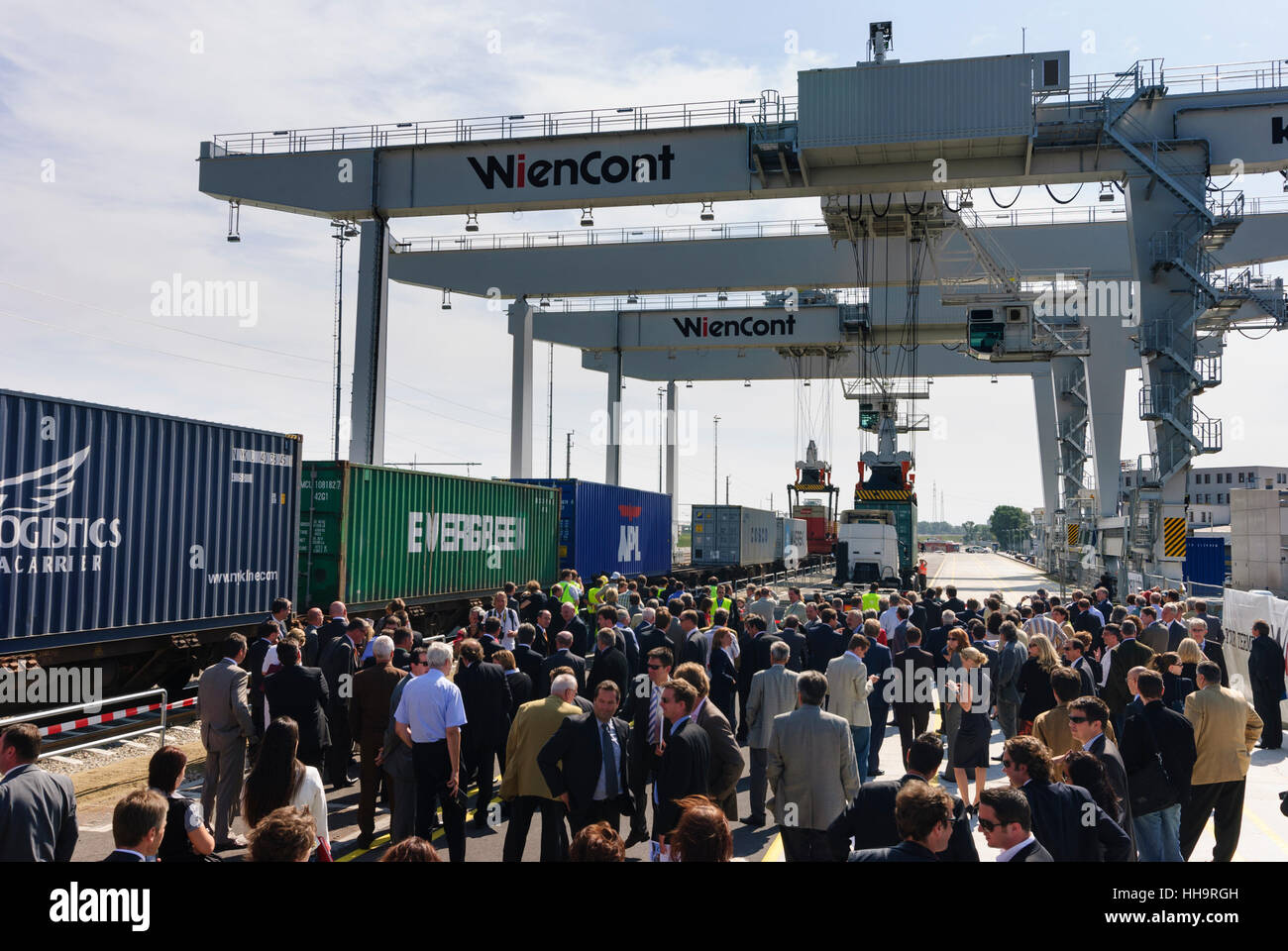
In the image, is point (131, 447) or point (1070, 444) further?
point (1070, 444)

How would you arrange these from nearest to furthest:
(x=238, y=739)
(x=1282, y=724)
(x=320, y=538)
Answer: (x=238, y=739) → (x=1282, y=724) → (x=320, y=538)

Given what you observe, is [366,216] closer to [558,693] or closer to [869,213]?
[869,213]

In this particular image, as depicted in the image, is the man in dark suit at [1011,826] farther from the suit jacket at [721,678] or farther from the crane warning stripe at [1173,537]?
the crane warning stripe at [1173,537]

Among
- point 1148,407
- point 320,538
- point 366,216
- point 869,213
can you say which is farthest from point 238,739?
point 1148,407

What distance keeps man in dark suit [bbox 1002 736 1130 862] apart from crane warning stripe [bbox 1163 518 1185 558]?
813 inches

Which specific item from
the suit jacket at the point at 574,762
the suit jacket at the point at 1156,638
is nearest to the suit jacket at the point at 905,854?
the suit jacket at the point at 574,762

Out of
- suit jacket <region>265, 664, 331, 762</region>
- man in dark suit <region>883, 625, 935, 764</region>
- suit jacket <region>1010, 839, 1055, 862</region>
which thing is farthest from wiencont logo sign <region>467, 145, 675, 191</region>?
suit jacket <region>1010, 839, 1055, 862</region>

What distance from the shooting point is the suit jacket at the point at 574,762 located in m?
6.06

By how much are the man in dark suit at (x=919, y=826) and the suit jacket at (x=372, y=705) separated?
205 inches

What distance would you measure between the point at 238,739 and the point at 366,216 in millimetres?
17566

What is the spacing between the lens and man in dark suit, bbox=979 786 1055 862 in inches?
157

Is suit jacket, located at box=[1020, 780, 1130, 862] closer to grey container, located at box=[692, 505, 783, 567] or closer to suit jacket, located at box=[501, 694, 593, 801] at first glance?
suit jacket, located at box=[501, 694, 593, 801]
